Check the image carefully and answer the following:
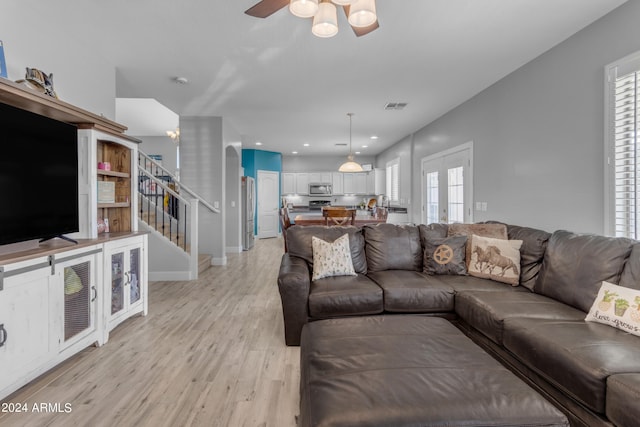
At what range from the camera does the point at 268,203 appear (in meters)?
9.87

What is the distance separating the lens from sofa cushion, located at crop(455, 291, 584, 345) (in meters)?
2.01

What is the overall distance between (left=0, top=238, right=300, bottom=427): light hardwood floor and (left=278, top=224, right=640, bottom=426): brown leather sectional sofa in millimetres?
457

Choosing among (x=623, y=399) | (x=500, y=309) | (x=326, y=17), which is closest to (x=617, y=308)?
(x=500, y=309)

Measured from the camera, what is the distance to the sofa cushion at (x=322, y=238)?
3174 mm

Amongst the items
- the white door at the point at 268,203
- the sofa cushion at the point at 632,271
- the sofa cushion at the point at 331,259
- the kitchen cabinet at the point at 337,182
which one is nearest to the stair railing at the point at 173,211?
the sofa cushion at the point at 331,259

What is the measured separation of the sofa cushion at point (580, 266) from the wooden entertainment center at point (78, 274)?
3.46 m

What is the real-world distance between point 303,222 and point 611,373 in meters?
4.39

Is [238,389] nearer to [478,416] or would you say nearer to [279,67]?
[478,416]

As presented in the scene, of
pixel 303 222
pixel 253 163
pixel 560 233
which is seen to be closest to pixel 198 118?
pixel 303 222

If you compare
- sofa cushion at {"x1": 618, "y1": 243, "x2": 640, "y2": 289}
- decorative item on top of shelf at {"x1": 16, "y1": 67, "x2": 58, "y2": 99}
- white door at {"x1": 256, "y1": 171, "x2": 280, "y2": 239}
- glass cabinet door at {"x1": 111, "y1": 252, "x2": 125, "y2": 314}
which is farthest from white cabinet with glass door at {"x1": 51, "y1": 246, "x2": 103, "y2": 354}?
white door at {"x1": 256, "y1": 171, "x2": 280, "y2": 239}

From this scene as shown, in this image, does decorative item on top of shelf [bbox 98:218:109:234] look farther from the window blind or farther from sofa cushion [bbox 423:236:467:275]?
the window blind

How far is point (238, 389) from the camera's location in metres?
1.99

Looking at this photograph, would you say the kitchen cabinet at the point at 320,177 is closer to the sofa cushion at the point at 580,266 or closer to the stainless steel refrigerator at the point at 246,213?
the stainless steel refrigerator at the point at 246,213

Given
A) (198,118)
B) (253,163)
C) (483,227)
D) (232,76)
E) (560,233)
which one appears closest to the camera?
(560,233)
